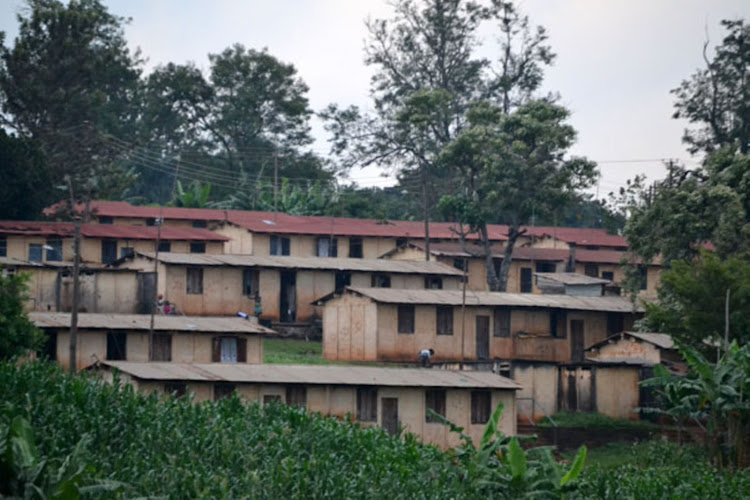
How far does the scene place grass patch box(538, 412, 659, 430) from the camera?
124 ft

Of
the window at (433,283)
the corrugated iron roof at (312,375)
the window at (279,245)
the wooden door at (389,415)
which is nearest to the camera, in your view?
the corrugated iron roof at (312,375)

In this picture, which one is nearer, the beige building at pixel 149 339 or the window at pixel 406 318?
the beige building at pixel 149 339

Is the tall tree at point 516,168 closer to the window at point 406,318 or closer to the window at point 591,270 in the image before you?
the window at point 591,270

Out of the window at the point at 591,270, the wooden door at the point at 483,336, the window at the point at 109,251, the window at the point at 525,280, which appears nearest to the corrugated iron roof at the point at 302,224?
the window at the point at 525,280

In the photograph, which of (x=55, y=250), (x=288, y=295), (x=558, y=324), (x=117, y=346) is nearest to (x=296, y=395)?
(x=117, y=346)

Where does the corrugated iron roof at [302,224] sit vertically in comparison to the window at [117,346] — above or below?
above

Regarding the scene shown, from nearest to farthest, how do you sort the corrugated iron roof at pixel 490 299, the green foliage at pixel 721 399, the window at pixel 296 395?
the green foliage at pixel 721 399 < the window at pixel 296 395 < the corrugated iron roof at pixel 490 299

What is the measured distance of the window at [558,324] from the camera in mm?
45656

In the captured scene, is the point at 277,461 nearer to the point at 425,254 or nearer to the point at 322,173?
the point at 425,254

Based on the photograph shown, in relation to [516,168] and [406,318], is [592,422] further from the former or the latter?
[516,168]

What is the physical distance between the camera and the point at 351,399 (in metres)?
33.8

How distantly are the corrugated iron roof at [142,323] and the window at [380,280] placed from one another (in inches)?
379

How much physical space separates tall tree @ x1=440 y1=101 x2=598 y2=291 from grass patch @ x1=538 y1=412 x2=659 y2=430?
14.5m

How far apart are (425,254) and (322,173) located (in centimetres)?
2316
